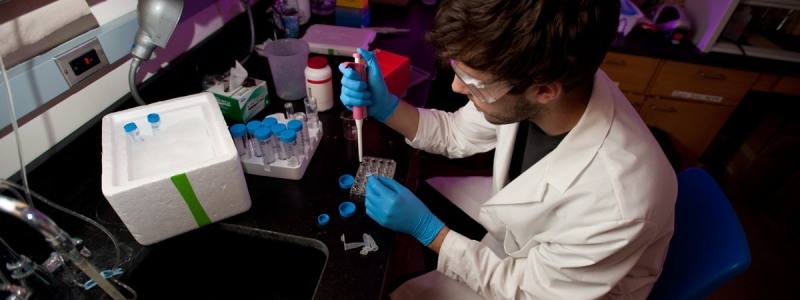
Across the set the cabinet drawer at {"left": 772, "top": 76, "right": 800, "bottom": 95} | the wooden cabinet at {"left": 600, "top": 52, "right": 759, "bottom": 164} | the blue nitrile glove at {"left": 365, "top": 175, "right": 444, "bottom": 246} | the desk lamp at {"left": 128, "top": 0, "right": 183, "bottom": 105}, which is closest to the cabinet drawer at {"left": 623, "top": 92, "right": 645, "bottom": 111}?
the wooden cabinet at {"left": 600, "top": 52, "right": 759, "bottom": 164}

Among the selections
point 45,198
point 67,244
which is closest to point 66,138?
point 45,198

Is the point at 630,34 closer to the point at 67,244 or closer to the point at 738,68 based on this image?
the point at 738,68

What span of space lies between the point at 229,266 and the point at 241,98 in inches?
19.2

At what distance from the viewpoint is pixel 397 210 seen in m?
0.90

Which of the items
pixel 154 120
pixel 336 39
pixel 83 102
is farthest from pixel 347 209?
pixel 336 39

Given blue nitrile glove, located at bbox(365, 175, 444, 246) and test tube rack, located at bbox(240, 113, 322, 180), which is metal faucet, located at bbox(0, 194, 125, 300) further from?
blue nitrile glove, located at bbox(365, 175, 444, 246)

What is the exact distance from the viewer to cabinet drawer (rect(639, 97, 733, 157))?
2.27 metres

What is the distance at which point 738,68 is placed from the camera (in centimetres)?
205

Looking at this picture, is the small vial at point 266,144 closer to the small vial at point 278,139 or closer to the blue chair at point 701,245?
the small vial at point 278,139

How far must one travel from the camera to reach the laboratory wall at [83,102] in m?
0.86

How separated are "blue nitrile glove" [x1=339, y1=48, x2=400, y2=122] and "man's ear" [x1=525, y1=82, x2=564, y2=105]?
0.45 meters

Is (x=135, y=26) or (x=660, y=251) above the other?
(x=135, y=26)

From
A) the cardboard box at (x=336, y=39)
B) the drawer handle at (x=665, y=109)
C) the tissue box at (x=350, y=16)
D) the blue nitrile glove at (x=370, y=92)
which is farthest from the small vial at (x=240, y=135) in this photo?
the drawer handle at (x=665, y=109)

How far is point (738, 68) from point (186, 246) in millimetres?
2665
